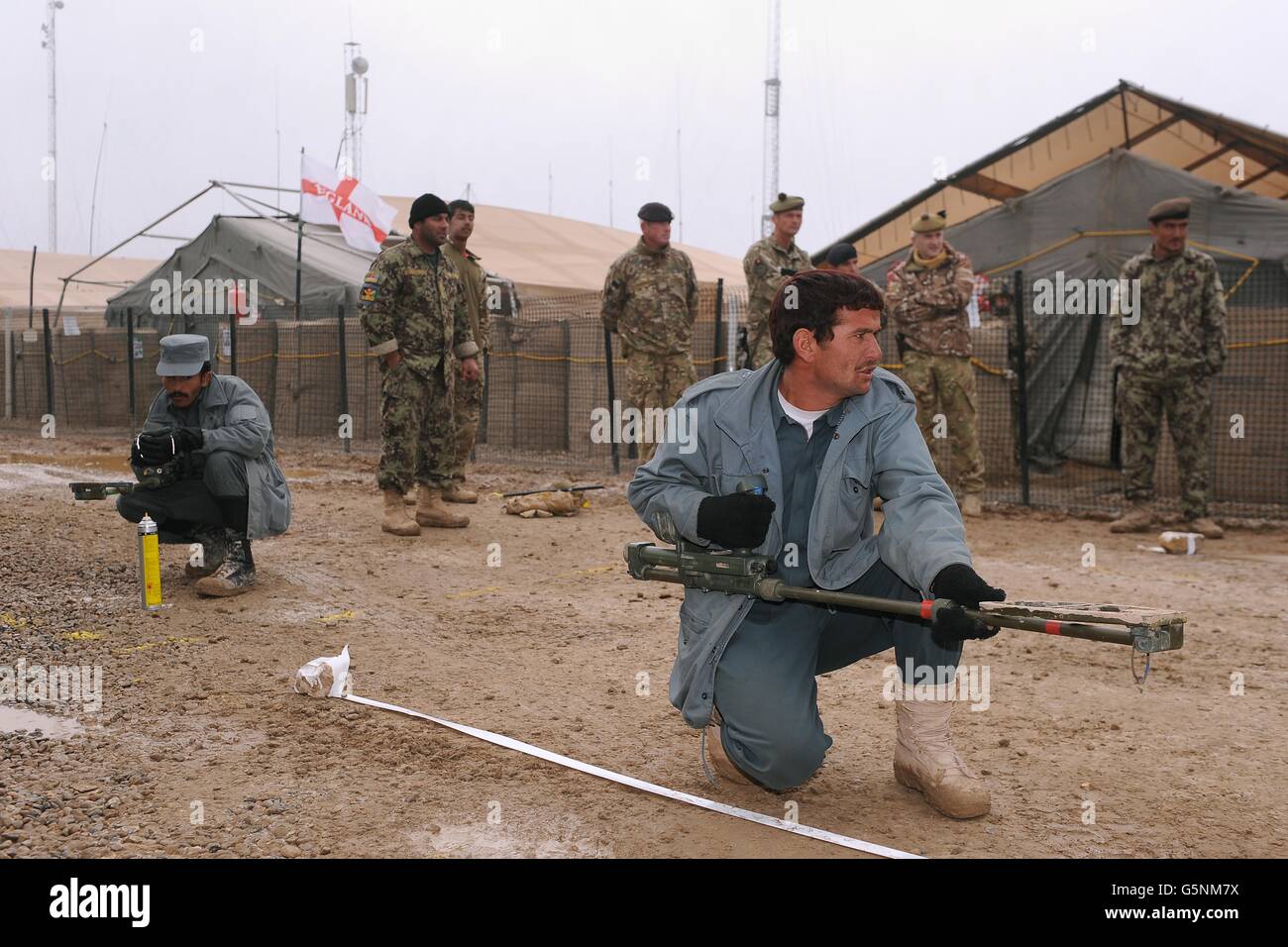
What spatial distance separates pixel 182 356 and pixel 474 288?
381cm

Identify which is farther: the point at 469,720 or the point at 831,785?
the point at 469,720

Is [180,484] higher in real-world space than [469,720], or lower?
higher

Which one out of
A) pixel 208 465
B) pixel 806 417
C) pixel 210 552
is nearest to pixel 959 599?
pixel 806 417

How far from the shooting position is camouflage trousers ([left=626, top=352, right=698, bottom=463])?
31.8ft

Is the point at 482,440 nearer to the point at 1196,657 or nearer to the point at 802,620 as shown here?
the point at 1196,657

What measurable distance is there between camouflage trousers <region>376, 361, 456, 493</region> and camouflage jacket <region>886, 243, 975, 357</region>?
A: 11.6ft

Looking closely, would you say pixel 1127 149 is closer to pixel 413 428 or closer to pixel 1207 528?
pixel 1207 528

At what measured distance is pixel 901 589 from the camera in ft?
11.1

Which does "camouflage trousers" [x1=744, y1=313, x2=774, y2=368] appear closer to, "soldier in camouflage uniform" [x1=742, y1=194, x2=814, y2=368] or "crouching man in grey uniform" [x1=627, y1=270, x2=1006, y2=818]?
"soldier in camouflage uniform" [x1=742, y1=194, x2=814, y2=368]

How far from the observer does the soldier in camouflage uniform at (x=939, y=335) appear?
8930 mm

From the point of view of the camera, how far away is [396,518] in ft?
25.7

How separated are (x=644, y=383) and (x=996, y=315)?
14.2 feet

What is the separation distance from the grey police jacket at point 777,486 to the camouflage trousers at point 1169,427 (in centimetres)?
565

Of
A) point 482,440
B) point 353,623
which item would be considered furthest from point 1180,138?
point 353,623
